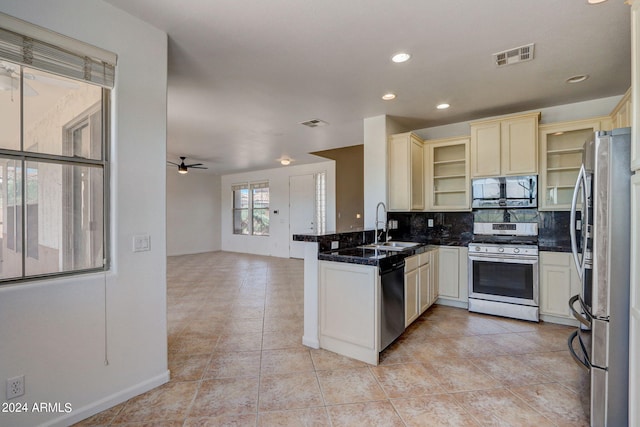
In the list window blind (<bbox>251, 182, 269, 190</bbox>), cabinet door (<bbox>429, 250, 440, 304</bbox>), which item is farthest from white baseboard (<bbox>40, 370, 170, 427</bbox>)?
window blind (<bbox>251, 182, 269, 190</bbox>)

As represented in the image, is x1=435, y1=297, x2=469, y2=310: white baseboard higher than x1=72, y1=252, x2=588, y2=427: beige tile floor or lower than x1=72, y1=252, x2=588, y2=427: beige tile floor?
higher

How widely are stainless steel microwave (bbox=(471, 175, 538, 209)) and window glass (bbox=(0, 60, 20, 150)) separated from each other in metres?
4.52

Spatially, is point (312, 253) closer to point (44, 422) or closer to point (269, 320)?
point (269, 320)

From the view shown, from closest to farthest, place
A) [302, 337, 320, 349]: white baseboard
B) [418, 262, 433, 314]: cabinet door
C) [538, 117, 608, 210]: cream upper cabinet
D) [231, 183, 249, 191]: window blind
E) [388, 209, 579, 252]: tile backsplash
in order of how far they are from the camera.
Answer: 1. [302, 337, 320, 349]: white baseboard
2. [418, 262, 433, 314]: cabinet door
3. [538, 117, 608, 210]: cream upper cabinet
4. [388, 209, 579, 252]: tile backsplash
5. [231, 183, 249, 191]: window blind

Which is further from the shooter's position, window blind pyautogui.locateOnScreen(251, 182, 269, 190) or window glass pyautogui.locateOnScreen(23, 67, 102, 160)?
window blind pyautogui.locateOnScreen(251, 182, 269, 190)

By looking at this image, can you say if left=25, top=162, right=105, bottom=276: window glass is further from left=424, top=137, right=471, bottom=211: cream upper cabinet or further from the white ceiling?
left=424, top=137, right=471, bottom=211: cream upper cabinet

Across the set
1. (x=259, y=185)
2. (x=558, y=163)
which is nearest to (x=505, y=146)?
(x=558, y=163)

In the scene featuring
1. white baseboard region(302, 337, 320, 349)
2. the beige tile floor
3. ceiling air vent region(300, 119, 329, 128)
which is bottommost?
the beige tile floor

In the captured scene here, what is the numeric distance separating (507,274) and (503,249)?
31 centimetres

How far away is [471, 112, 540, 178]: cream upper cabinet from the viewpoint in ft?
11.9

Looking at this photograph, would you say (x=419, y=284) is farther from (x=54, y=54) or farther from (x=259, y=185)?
(x=259, y=185)

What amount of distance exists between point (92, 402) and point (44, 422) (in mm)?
231

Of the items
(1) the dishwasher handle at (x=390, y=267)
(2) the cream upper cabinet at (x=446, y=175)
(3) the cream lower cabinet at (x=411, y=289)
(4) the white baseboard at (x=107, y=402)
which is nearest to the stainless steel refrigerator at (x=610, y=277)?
(1) the dishwasher handle at (x=390, y=267)

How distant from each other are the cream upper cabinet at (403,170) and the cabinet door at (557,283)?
1.67 meters
